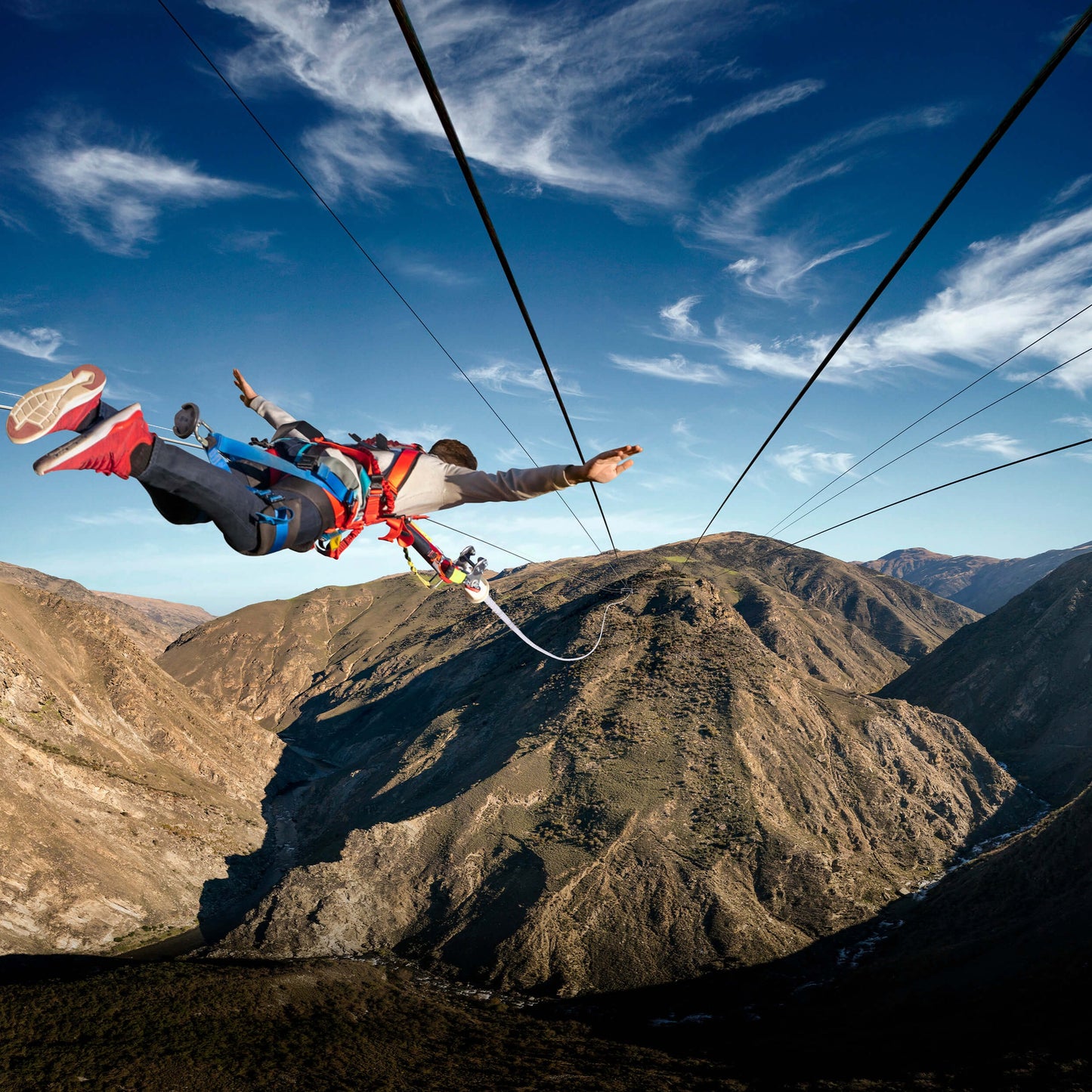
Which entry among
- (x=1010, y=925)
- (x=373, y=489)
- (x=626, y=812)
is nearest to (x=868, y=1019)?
(x=1010, y=925)

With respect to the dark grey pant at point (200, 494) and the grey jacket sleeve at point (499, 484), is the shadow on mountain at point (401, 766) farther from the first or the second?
the dark grey pant at point (200, 494)

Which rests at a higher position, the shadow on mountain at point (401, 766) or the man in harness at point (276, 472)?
the man in harness at point (276, 472)

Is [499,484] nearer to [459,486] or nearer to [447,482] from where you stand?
[459,486]

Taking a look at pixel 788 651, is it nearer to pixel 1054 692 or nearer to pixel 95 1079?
pixel 1054 692

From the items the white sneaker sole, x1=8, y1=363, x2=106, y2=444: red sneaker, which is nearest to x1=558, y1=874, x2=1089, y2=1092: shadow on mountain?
the white sneaker sole

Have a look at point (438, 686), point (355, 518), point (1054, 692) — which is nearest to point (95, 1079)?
point (355, 518)

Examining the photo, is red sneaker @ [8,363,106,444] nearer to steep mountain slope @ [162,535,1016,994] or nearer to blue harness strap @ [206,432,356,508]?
blue harness strap @ [206,432,356,508]

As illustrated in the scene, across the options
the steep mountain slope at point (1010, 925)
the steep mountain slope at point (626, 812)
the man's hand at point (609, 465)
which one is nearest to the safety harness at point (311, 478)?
the man's hand at point (609, 465)
